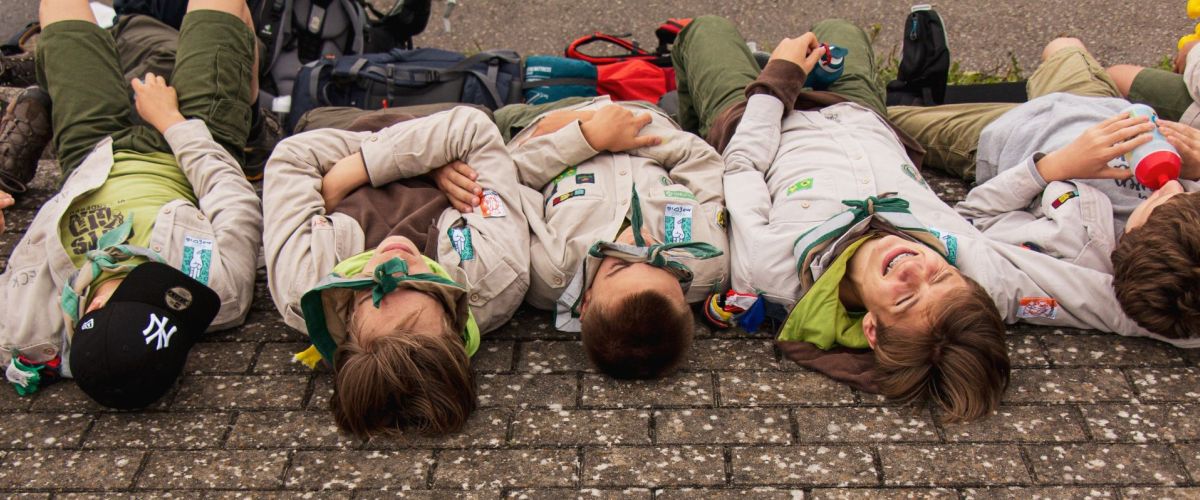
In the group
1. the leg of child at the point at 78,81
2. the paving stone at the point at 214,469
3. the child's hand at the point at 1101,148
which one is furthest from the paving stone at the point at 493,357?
the child's hand at the point at 1101,148

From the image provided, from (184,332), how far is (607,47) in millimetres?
3779

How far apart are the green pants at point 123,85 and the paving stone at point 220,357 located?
1039 mm

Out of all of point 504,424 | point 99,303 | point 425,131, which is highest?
point 425,131

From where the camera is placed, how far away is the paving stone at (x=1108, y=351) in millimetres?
2945

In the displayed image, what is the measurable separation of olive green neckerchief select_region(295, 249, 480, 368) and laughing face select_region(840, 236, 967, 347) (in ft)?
4.14

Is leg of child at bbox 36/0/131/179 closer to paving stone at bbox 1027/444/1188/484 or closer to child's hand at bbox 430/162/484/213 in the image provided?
child's hand at bbox 430/162/484/213

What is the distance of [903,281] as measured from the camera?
9.13 ft

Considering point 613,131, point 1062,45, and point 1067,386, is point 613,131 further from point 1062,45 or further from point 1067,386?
point 1062,45

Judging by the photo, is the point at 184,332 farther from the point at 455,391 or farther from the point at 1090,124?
the point at 1090,124

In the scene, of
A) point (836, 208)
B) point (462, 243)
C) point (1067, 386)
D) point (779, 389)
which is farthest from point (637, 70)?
point (1067, 386)

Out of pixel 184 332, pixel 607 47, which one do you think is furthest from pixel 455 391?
pixel 607 47

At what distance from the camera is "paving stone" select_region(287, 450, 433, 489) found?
2.58 metres

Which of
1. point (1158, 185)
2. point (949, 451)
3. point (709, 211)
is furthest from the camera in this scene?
point (709, 211)

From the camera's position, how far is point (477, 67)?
453cm
